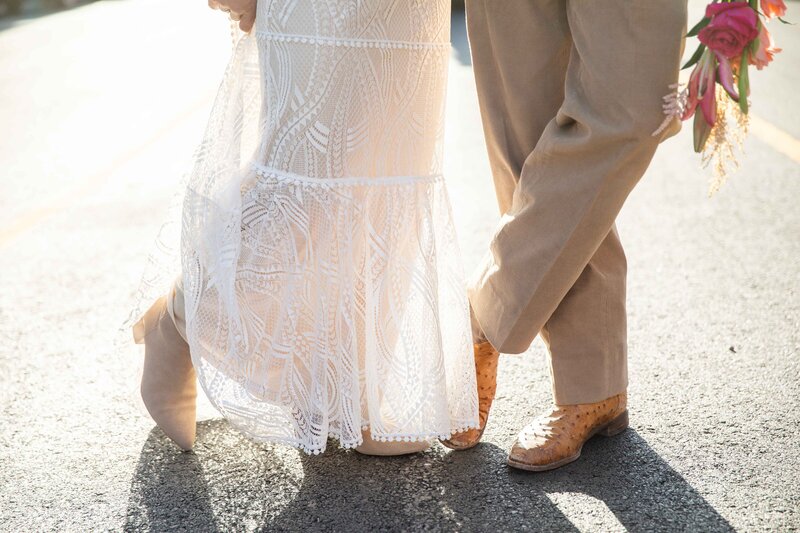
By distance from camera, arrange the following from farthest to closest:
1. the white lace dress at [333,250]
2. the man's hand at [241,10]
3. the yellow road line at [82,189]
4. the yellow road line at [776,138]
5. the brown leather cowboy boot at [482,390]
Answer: the yellow road line at [776,138] → the yellow road line at [82,189] → the brown leather cowboy boot at [482,390] → the man's hand at [241,10] → the white lace dress at [333,250]

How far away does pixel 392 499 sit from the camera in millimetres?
2234

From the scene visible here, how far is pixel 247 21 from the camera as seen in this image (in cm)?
226

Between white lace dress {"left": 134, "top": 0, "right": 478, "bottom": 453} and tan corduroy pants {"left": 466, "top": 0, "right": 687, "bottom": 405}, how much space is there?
150 mm

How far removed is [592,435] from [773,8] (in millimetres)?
1108

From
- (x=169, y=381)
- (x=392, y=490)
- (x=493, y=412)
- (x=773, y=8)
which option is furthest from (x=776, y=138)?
(x=169, y=381)

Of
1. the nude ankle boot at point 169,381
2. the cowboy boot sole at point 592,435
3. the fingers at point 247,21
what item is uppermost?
the fingers at point 247,21

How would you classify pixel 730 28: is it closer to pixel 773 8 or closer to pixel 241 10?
pixel 773 8

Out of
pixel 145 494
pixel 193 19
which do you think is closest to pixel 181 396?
pixel 145 494

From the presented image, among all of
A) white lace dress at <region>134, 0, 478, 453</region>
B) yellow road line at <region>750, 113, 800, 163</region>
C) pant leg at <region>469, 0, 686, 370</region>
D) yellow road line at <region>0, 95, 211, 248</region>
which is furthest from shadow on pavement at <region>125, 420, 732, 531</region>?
yellow road line at <region>750, 113, 800, 163</region>

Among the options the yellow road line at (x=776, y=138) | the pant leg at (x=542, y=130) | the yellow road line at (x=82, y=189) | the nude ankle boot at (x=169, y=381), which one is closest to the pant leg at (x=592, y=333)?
the pant leg at (x=542, y=130)

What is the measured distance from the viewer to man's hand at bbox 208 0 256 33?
222 centimetres

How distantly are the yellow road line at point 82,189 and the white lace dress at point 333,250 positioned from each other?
2347mm

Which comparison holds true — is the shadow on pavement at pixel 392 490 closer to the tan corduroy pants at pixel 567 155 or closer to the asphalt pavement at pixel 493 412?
the asphalt pavement at pixel 493 412

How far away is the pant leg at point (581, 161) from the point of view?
1.98 meters
